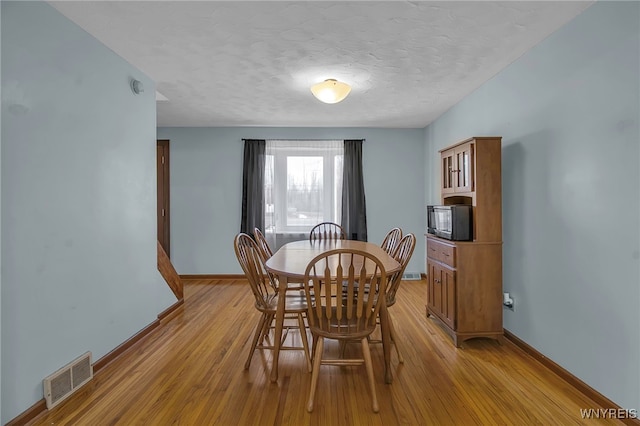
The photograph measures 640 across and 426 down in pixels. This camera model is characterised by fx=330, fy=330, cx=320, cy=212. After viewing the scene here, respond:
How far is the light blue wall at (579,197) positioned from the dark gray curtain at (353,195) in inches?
96.2

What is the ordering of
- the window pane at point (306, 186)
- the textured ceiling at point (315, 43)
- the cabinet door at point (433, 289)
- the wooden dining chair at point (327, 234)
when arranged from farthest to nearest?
the window pane at point (306, 186), the wooden dining chair at point (327, 234), the cabinet door at point (433, 289), the textured ceiling at point (315, 43)

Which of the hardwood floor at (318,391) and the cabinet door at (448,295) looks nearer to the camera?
the hardwood floor at (318,391)

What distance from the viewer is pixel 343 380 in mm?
2227

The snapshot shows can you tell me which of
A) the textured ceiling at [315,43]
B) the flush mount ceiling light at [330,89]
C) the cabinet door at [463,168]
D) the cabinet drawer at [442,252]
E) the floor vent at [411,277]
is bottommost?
the floor vent at [411,277]

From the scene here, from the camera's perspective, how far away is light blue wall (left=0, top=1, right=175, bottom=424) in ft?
5.75

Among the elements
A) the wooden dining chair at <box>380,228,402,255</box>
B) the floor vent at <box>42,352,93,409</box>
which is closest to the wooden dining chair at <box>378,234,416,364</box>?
the wooden dining chair at <box>380,228,402,255</box>

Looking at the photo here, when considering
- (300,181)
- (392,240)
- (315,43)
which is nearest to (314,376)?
(392,240)

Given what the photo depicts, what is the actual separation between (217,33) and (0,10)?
1.14 meters

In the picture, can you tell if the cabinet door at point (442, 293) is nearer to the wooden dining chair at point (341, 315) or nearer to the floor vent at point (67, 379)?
the wooden dining chair at point (341, 315)

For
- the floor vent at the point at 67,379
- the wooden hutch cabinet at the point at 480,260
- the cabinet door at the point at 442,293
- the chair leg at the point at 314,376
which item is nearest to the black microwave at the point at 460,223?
the wooden hutch cabinet at the point at 480,260

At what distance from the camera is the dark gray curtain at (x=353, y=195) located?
17.1 feet

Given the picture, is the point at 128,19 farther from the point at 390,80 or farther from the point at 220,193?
the point at 220,193

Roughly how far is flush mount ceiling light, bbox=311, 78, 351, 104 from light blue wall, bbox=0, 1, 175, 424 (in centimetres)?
161

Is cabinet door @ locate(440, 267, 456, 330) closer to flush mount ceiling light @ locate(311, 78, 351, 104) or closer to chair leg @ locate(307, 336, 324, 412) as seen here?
chair leg @ locate(307, 336, 324, 412)
